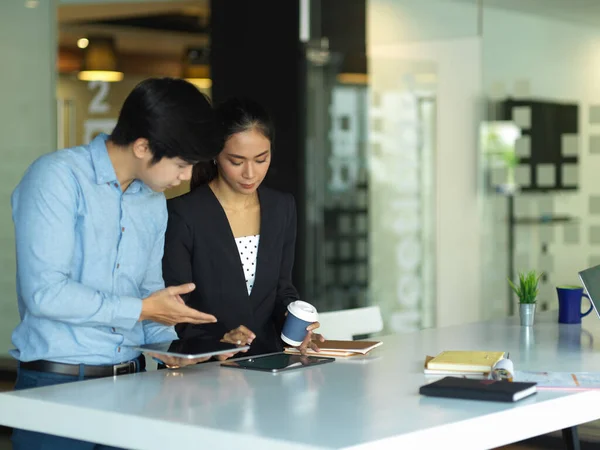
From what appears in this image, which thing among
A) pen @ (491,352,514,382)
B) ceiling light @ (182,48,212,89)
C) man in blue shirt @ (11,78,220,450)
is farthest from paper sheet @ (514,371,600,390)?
ceiling light @ (182,48,212,89)

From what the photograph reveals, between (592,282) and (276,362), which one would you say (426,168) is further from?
(276,362)

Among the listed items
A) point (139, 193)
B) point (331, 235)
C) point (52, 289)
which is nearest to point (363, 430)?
point (52, 289)

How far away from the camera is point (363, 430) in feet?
6.03

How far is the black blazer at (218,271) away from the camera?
119 inches

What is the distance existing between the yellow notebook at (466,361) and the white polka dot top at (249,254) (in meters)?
0.71

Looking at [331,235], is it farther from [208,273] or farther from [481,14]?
[208,273]

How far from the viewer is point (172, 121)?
2363 mm

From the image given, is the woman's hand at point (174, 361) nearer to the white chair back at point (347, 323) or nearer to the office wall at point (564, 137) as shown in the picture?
the white chair back at point (347, 323)

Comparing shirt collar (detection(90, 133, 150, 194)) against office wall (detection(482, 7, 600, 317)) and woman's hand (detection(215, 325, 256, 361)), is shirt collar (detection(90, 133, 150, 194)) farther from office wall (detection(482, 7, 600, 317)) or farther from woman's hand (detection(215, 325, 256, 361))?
office wall (detection(482, 7, 600, 317))

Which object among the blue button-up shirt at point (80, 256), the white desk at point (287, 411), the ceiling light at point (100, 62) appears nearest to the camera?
the white desk at point (287, 411)

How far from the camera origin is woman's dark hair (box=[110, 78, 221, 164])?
2363 millimetres

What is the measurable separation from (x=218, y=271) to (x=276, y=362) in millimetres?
A: 485

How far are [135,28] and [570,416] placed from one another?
4585mm

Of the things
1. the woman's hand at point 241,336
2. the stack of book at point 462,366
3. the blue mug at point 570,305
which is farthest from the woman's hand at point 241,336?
the blue mug at point 570,305
